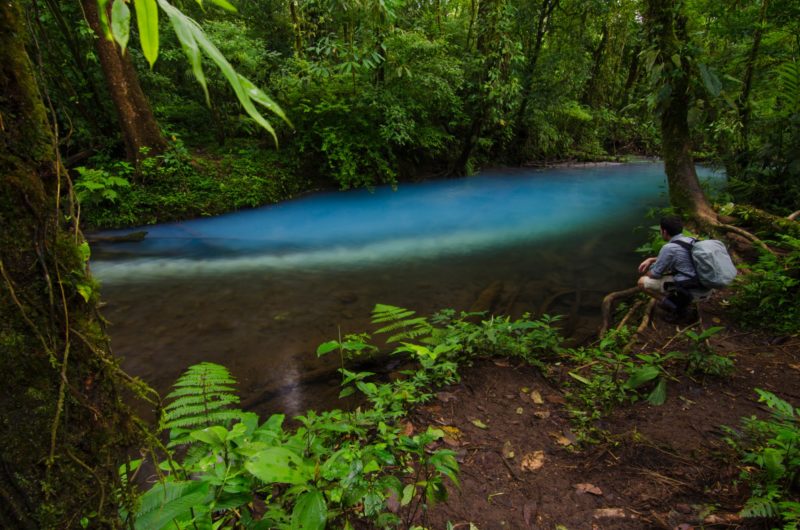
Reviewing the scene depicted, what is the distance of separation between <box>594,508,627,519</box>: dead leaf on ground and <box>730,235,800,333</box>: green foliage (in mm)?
3336

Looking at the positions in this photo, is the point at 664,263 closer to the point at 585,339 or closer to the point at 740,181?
the point at 585,339

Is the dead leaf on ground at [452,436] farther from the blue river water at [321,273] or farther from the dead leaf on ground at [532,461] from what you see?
the blue river water at [321,273]

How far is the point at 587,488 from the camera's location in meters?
2.33

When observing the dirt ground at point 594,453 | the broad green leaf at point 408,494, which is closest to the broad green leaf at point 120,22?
the broad green leaf at point 408,494

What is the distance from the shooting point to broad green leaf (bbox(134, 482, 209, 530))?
3.68 feet

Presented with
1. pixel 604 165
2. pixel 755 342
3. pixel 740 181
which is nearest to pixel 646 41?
pixel 740 181

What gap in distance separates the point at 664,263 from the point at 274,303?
4.59 m

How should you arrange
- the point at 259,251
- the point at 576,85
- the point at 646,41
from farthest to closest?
the point at 576,85
the point at 259,251
the point at 646,41

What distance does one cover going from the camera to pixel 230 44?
31.1 feet

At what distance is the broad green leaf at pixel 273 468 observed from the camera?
118 centimetres

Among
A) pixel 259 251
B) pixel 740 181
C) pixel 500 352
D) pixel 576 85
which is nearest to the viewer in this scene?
pixel 500 352

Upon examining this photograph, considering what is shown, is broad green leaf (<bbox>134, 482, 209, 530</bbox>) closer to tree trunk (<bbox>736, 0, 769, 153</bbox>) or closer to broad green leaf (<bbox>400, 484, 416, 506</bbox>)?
broad green leaf (<bbox>400, 484, 416, 506</bbox>)

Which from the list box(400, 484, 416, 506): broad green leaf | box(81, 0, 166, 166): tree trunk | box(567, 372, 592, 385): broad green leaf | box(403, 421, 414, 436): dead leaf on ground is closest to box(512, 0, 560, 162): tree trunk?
box(81, 0, 166, 166): tree trunk

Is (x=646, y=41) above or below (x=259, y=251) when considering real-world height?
above
